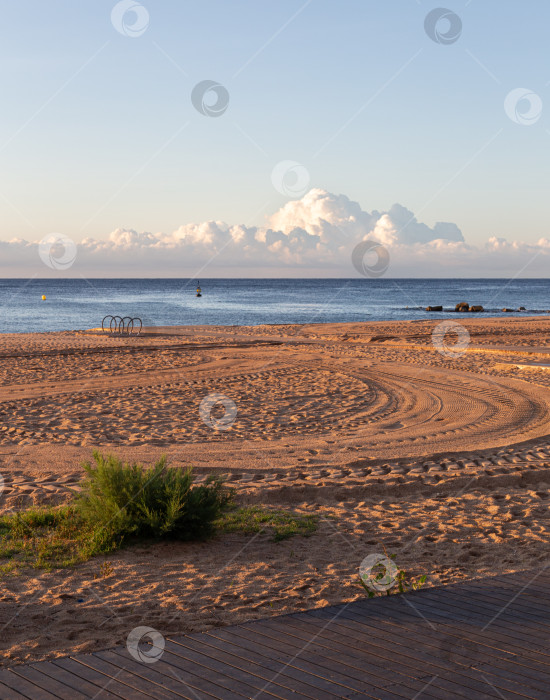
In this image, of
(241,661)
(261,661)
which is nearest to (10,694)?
(241,661)

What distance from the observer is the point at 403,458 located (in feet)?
32.8

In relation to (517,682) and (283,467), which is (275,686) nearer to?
(517,682)

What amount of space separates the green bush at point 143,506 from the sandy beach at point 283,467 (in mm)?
203

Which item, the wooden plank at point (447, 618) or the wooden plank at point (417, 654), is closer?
the wooden plank at point (417, 654)

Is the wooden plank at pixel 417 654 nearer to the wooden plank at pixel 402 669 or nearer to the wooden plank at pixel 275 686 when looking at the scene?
the wooden plank at pixel 402 669

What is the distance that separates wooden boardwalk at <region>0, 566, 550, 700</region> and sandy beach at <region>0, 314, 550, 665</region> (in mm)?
739

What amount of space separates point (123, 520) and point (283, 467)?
306 cm

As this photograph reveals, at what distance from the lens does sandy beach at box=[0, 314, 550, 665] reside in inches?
218

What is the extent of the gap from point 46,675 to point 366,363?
18.5m

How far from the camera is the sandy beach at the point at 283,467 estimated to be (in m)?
5.54

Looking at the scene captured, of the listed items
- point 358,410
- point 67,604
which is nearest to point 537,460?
point 358,410

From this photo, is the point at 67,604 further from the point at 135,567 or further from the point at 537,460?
the point at 537,460

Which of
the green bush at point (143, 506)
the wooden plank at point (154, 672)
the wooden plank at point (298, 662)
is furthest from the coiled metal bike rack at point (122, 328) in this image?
the wooden plank at point (154, 672)

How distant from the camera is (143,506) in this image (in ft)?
22.8
